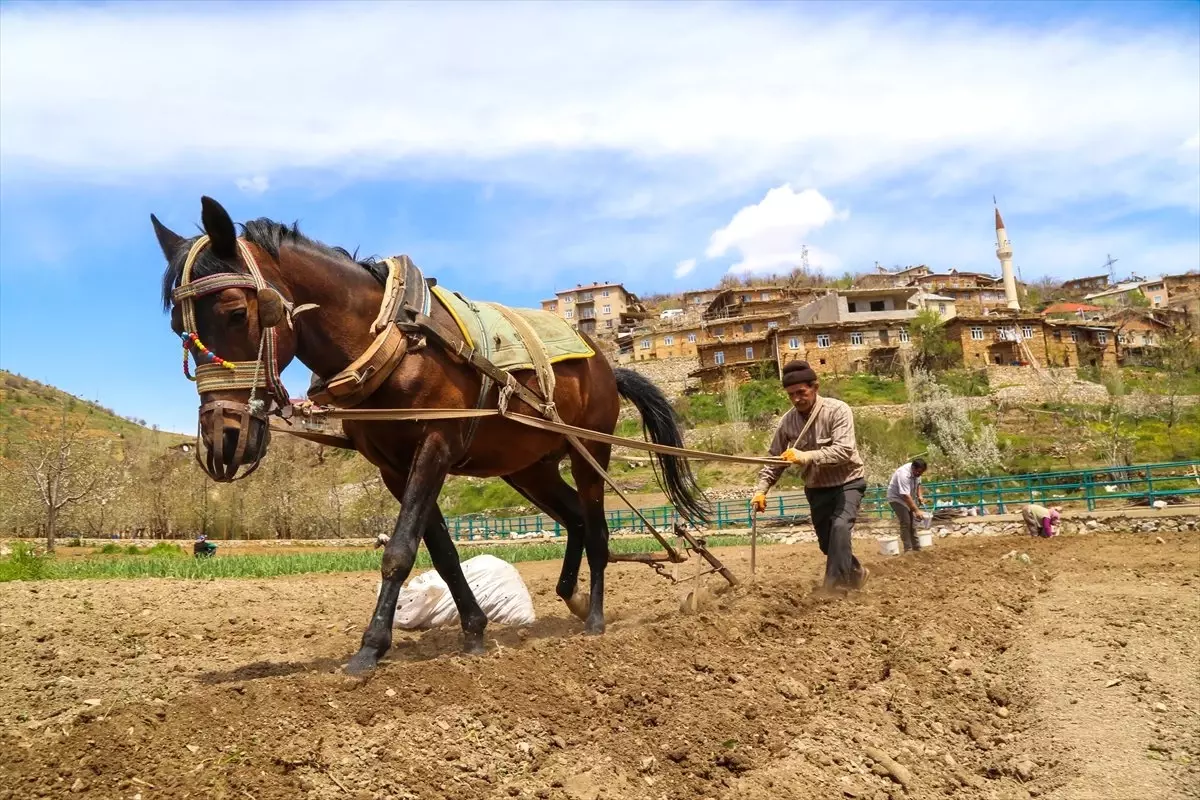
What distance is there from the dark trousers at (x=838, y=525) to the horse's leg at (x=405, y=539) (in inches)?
118

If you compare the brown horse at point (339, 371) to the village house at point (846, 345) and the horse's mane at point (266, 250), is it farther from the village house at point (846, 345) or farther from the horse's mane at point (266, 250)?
the village house at point (846, 345)

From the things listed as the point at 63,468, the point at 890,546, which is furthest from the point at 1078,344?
the point at 63,468

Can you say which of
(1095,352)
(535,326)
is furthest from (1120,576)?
(1095,352)

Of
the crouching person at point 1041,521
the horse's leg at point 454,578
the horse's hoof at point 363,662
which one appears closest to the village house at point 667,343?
the crouching person at point 1041,521

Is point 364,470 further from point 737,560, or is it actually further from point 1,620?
point 1,620

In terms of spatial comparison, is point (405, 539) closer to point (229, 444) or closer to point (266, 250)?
point (229, 444)

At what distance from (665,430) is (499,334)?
230 cm

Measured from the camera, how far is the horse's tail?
6.33 meters

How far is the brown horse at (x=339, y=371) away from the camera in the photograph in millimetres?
3408

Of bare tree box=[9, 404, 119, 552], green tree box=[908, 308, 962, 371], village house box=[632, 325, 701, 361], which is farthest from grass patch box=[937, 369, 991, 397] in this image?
bare tree box=[9, 404, 119, 552]

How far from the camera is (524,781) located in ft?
8.63

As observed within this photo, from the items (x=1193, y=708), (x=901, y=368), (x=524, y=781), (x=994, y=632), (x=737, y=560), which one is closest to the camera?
(x=524, y=781)

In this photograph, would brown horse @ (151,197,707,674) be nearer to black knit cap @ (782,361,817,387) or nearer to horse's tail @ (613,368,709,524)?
horse's tail @ (613,368,709,524)

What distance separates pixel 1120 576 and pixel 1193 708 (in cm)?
468
